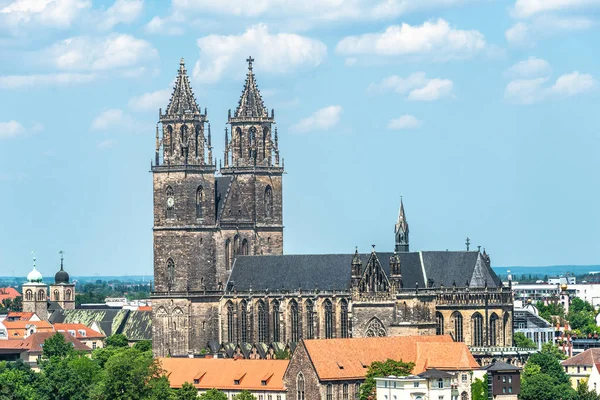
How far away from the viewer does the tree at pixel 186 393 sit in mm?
136000

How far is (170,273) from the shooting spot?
167375 millimetres

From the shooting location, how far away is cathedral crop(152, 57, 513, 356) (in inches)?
6166

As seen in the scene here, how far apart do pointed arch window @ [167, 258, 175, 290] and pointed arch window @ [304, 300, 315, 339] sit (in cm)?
1207

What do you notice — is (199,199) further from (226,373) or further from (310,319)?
(226,373)

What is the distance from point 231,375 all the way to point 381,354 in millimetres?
11131

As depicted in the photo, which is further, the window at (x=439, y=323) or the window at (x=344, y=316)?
the window at (x=344, y=316)

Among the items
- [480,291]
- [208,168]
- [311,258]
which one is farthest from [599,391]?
[208,168]

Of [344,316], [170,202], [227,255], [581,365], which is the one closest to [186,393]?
[344,316]

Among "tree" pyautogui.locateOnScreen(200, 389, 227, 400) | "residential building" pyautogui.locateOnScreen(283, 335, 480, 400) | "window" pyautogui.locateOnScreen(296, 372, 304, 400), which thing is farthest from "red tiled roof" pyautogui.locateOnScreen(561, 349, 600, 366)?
"tree" pyautogui.locateOnScreen(200, 389, 227, 400)

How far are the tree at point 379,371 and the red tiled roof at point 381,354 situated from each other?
1.24 metres

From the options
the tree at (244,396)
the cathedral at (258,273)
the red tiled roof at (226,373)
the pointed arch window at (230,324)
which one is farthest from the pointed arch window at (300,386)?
the pointed arch window at (230,324)

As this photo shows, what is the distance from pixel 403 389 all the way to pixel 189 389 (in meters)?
14.9

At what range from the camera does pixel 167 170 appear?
167 meters

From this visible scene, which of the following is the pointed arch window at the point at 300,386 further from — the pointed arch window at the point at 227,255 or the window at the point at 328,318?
the pointed arch window at the point at 227,255
